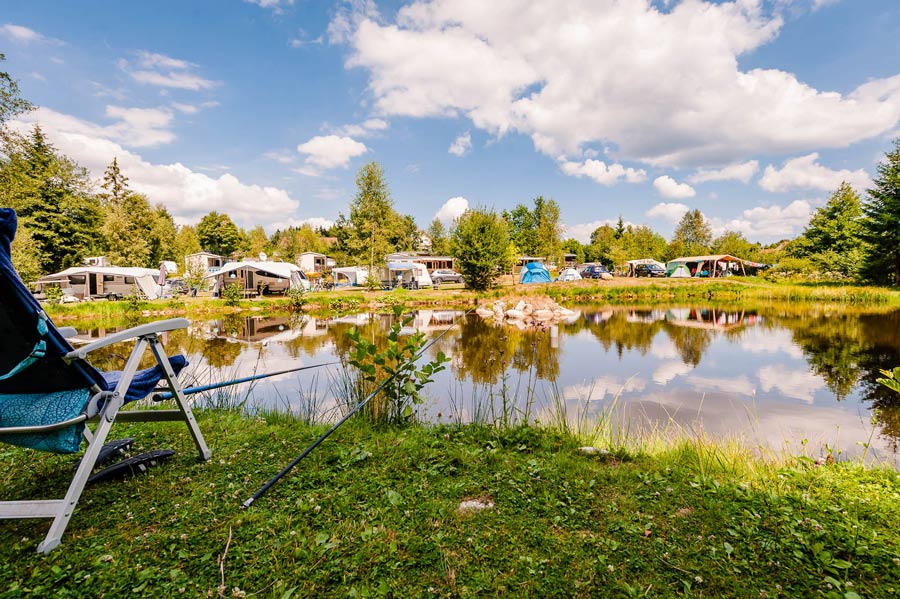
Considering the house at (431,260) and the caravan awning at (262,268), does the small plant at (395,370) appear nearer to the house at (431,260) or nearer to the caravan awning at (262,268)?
the caravan awning at (262,268)

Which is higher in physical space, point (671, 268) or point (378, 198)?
point (378, 198)

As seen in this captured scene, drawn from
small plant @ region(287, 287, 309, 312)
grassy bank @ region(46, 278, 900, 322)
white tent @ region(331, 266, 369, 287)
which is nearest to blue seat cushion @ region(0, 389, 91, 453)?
grassy bank @ region(46, 278, 900, 322)

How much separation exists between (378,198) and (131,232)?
765 inches

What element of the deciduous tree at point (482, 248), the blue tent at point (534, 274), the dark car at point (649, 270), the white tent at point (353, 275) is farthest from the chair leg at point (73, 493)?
the dark car at point (649, 270)

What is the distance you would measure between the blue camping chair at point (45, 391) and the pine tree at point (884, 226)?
123 feet

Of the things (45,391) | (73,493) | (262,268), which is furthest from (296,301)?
(73,493)

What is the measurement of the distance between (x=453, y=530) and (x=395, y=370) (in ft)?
6.98

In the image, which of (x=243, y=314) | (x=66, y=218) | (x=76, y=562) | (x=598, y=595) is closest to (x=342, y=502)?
(x=76, y=562)

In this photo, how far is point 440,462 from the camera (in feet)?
9.27

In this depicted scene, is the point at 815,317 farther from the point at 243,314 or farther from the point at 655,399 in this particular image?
the point at 243,314

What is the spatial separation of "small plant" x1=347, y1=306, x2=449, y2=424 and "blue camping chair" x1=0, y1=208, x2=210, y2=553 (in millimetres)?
1705

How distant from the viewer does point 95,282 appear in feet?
80.8

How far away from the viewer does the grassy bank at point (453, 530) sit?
1597mm

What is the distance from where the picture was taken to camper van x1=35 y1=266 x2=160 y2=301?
77.3 feet
